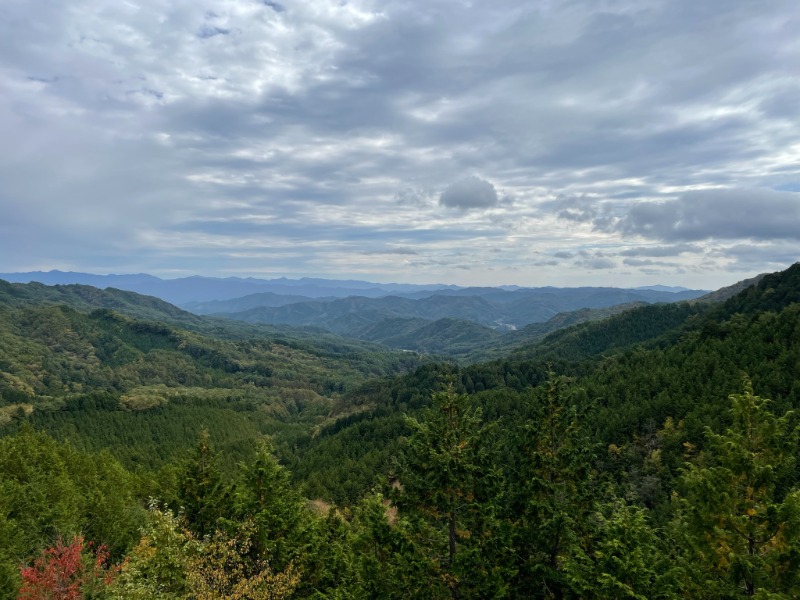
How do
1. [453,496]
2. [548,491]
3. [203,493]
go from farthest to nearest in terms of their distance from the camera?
[203,493] < [453,496] < [548,491]

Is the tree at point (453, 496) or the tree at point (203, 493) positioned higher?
the tree at point (453, 496)

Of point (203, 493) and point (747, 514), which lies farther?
point (203, 493)

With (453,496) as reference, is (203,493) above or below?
below

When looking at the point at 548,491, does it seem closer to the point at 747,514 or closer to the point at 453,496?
the point at 453,496

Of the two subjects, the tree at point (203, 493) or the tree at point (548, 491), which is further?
the tree at point (203, 493)

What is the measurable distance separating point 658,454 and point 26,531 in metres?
110

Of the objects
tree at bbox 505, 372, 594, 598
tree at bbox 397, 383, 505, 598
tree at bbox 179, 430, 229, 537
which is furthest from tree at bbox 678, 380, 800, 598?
tree at bbox 179, 430, 229, 537

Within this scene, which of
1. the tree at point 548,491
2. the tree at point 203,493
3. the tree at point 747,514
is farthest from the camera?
the tree at point 203,493

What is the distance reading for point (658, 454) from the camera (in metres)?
92.9

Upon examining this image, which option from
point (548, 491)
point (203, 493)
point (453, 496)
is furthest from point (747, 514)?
point (203, 493)

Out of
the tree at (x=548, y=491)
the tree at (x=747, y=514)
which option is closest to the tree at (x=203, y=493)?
the tree at (x=548, y=491)

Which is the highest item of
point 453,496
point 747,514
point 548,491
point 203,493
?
point 747,514

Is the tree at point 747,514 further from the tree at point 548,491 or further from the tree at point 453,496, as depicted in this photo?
the tree at point 453,496

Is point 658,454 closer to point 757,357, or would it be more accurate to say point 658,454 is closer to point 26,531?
point 757,357
